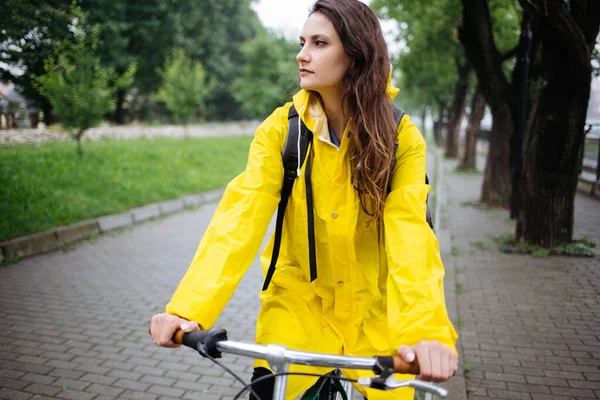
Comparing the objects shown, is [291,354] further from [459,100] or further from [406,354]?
[459,100]

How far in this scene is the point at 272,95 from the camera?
33.3 meters

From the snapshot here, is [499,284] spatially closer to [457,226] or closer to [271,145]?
[457,226]

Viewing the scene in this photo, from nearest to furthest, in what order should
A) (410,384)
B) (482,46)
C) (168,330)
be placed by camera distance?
(410,384)
(168,330)
(482,46)

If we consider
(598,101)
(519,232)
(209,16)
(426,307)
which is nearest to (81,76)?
(519,232)

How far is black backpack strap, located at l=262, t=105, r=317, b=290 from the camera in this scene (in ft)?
6.35

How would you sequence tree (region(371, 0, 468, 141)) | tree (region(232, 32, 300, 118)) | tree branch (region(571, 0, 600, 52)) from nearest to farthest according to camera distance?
tree branch (region(571, 0, 600, 52)) → tree (region(371, 0, 468, 141)) → tree (region(232, 32, 300, 118))

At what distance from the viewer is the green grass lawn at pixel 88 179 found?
786cm

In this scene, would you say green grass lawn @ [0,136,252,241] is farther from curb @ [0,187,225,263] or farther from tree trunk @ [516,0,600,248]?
tree trunk @ [516,0,600,248]

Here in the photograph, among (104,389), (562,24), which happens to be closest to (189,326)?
(104,389)

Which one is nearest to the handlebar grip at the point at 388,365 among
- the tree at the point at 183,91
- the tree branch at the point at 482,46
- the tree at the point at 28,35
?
the tree at the point at 28,35

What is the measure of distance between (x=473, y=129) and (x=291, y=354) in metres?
18.0

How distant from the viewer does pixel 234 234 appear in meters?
1.81

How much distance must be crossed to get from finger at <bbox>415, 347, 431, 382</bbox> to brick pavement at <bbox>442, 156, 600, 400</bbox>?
237 cm

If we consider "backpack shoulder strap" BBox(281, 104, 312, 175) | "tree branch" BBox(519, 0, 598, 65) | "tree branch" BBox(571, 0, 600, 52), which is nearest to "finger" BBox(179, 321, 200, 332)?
"backpack shoulder strap" BBox(281, 104, 312, 175)
